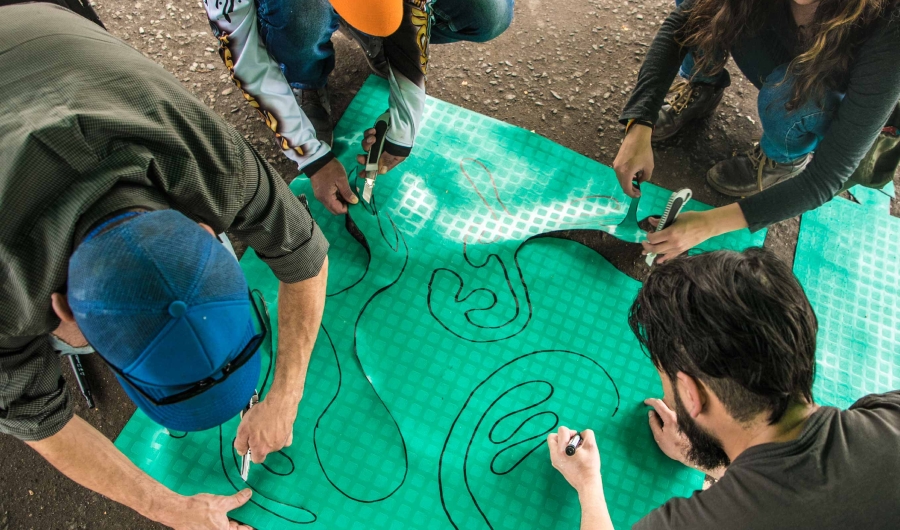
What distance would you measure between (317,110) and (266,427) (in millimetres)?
930

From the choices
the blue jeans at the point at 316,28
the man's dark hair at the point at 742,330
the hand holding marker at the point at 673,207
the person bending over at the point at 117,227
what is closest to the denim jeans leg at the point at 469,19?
the blue jeans at the point at 316,28

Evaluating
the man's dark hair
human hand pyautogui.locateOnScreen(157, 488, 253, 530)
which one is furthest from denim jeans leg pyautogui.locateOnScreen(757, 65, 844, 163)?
human hand pyautogui.locateOnScreen(157, 488, 253, 530)

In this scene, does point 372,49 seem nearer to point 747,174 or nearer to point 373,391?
point 373,391

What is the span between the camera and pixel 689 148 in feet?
6.17

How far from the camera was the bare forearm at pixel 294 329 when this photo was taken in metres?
1.21

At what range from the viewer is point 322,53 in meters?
1.53

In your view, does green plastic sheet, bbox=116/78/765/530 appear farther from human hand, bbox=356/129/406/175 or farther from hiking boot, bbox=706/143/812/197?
hiking boot, bbox=706/143/812/197

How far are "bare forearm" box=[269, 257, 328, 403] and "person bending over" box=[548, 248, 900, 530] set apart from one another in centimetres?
64

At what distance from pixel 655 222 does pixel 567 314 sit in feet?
1.16

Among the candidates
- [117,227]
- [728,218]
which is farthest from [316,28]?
[728,218]

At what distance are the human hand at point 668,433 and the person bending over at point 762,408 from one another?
0.84 ft

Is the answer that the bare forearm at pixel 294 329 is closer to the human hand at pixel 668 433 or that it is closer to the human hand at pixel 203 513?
the human hand at pixel 203 513

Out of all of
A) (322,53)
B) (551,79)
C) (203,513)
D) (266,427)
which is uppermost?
(322,53)

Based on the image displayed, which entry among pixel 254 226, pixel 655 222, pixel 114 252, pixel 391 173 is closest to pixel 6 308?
pixel 114 252
